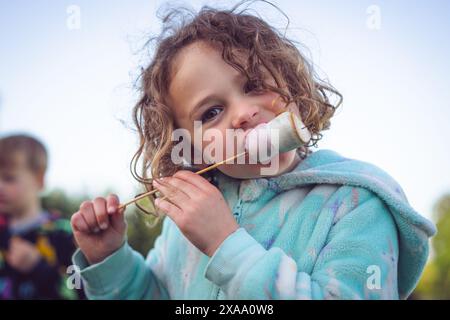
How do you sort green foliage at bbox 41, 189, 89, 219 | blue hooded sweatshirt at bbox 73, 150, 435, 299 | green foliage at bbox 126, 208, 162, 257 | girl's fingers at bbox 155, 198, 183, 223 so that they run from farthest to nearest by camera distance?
green foliage at bbox 41, 189, 89, 219, green foliage at bbox 126, 208, 162, 257, girl's fingers at bbox 155, 198, 183, 223, blue hooded sweatshirt at bbox 73, 150, 435, 299

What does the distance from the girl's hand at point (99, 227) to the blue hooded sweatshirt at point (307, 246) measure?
3 cm

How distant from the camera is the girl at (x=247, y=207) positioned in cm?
92

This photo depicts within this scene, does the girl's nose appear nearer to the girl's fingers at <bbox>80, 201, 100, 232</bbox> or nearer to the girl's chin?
the girl's chin

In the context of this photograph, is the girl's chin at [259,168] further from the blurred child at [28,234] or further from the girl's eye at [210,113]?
the blurred child at [28,234]

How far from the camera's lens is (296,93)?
4.01 ft

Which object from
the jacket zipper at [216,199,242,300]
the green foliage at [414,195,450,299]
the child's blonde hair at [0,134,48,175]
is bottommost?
the green foliage at [414,195,450,299]

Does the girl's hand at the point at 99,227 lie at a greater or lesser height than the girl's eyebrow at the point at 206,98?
lesser

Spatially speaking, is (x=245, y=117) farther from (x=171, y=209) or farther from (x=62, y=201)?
(x=62, y=201)

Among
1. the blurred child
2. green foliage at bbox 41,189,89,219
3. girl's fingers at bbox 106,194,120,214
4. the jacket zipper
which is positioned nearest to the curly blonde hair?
girl's fingers at bbox 106,194,120,214

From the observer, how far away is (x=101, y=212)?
1.21 meters

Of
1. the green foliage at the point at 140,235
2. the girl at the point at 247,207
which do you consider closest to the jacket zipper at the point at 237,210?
the girl at the point at 247,207

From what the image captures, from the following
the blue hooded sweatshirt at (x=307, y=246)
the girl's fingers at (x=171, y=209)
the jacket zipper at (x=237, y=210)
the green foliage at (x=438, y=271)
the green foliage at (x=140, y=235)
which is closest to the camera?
the blue hooded sweatshirt at (x=307, y=246)

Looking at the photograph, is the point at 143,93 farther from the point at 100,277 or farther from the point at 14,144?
the point at 14,144

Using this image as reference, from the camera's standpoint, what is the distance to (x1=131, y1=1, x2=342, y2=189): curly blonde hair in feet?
3.78
